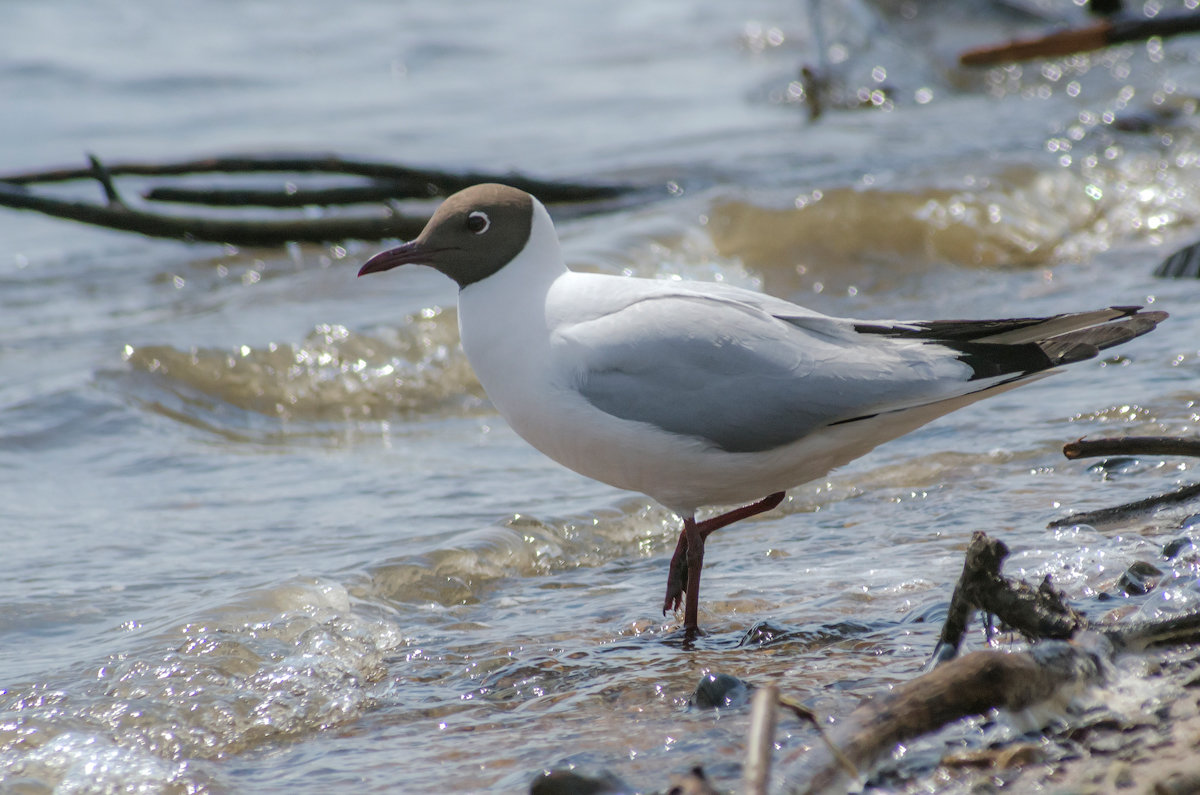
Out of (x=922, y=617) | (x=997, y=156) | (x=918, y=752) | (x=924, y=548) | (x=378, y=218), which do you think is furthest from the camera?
(x=997, y=156)

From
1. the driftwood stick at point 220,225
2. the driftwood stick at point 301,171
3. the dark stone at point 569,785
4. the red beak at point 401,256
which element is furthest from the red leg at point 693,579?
the driftwood stick at point 220,225

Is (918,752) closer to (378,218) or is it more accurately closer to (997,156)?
(378,218)

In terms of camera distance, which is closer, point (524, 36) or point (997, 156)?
point (997, 156)

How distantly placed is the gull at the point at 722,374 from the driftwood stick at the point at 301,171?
413 centimetres

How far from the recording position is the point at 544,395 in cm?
374

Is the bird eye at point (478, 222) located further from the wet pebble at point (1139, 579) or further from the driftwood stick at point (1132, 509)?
the wet pebble at point (1139, 579)

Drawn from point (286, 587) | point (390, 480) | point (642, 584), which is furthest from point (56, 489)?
point (642, 584)

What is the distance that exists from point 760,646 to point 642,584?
2.72 ft

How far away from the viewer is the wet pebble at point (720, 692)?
316cm

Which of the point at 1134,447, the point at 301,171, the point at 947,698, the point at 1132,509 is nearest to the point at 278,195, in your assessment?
the point at 301,171

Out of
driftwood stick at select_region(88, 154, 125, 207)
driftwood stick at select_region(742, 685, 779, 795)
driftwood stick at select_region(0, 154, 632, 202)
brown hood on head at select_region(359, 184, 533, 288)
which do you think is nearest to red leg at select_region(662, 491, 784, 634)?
brown hood on head at select_region(359, 184, 533, 288)

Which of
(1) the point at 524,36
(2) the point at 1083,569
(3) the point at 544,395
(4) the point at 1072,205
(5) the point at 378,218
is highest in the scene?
(1) the point at 524,36

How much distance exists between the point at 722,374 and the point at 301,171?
15.3ft

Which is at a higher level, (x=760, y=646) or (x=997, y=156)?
(x=997, y=156)
